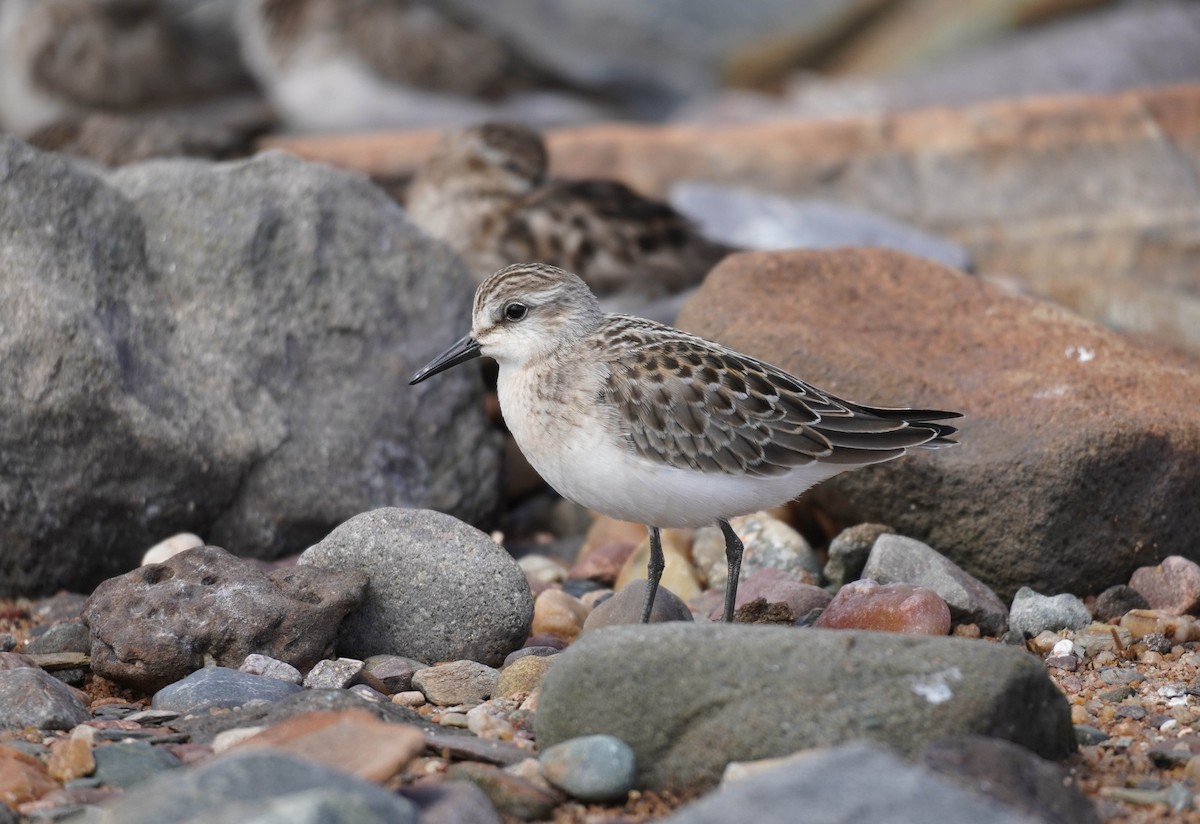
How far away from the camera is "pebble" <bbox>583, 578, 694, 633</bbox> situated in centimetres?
592

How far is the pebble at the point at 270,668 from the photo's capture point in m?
5.56

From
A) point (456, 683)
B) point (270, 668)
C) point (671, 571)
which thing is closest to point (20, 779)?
point (270, 668)

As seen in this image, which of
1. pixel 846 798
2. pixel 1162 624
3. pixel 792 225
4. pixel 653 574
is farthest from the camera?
pixel 792 225

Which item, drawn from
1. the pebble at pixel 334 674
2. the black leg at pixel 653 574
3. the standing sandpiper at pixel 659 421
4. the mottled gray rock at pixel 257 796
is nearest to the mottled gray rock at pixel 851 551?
the standing sandpiper at pixel 659 421

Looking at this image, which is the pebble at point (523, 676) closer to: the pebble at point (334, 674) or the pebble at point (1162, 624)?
the pebble at point (334, 674)

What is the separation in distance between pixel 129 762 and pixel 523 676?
1.52m

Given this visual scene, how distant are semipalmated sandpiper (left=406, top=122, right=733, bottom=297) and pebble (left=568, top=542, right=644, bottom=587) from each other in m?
2.55

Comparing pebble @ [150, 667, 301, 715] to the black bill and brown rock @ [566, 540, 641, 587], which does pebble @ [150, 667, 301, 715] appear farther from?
brown rock @ [566, 540, 641, 587]

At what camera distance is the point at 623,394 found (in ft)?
19.1

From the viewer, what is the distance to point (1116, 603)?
6.39 m

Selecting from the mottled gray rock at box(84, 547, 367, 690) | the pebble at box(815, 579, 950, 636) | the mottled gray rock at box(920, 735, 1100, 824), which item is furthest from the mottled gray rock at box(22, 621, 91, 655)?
the mottled gray rock at box(920, 735, 1100, 824)

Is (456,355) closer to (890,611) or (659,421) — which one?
(659,421)

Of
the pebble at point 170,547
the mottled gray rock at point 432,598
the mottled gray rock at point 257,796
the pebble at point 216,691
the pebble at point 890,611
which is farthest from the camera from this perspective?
the pebble at point 170,547

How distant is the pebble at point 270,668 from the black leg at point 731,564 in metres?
1.73
